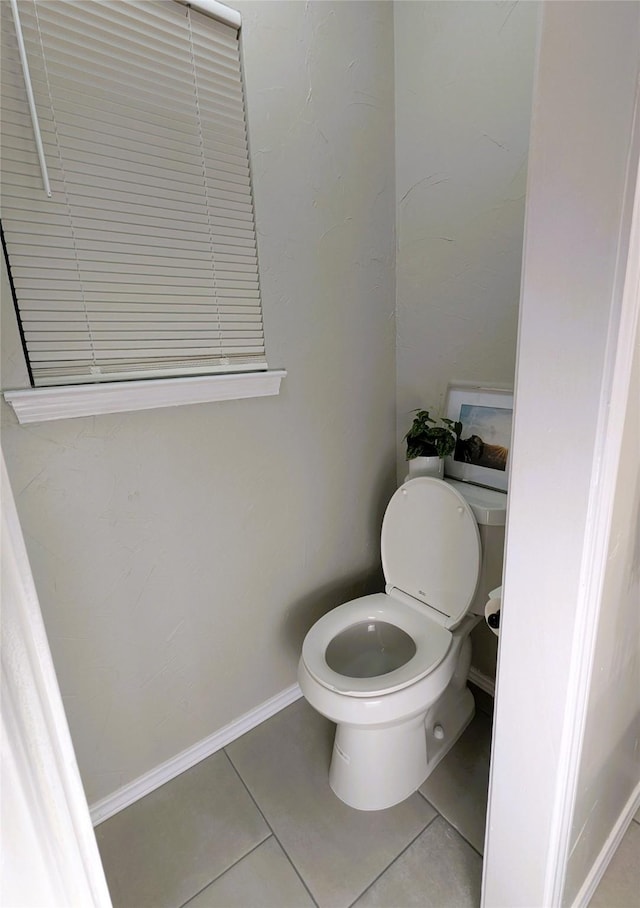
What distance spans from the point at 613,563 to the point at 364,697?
684 mm

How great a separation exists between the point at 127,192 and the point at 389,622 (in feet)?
4.58

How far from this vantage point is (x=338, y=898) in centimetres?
105

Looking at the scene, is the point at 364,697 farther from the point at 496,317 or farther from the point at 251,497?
the point at 496,317

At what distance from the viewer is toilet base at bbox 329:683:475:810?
1.20 metres

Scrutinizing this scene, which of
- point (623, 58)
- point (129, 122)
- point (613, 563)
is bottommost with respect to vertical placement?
point (613, 563)

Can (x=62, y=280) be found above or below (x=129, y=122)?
below

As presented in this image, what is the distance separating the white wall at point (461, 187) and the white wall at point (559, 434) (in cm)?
76

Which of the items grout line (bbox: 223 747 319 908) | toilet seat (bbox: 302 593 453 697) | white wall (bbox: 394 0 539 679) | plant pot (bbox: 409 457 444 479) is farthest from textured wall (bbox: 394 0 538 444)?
grout line (bbox: 223 747 319 908)

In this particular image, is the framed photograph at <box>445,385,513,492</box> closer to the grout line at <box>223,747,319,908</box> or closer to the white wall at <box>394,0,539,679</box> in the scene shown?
the white wall at <box>394,0,539,679</box>


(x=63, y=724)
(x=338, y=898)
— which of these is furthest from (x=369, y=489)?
(x=63, y=724)

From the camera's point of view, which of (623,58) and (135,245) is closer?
(623,58)

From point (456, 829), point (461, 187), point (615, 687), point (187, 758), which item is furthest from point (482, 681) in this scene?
point (461, 187)

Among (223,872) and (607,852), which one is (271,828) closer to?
(223,872)

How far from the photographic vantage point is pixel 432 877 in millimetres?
1076
